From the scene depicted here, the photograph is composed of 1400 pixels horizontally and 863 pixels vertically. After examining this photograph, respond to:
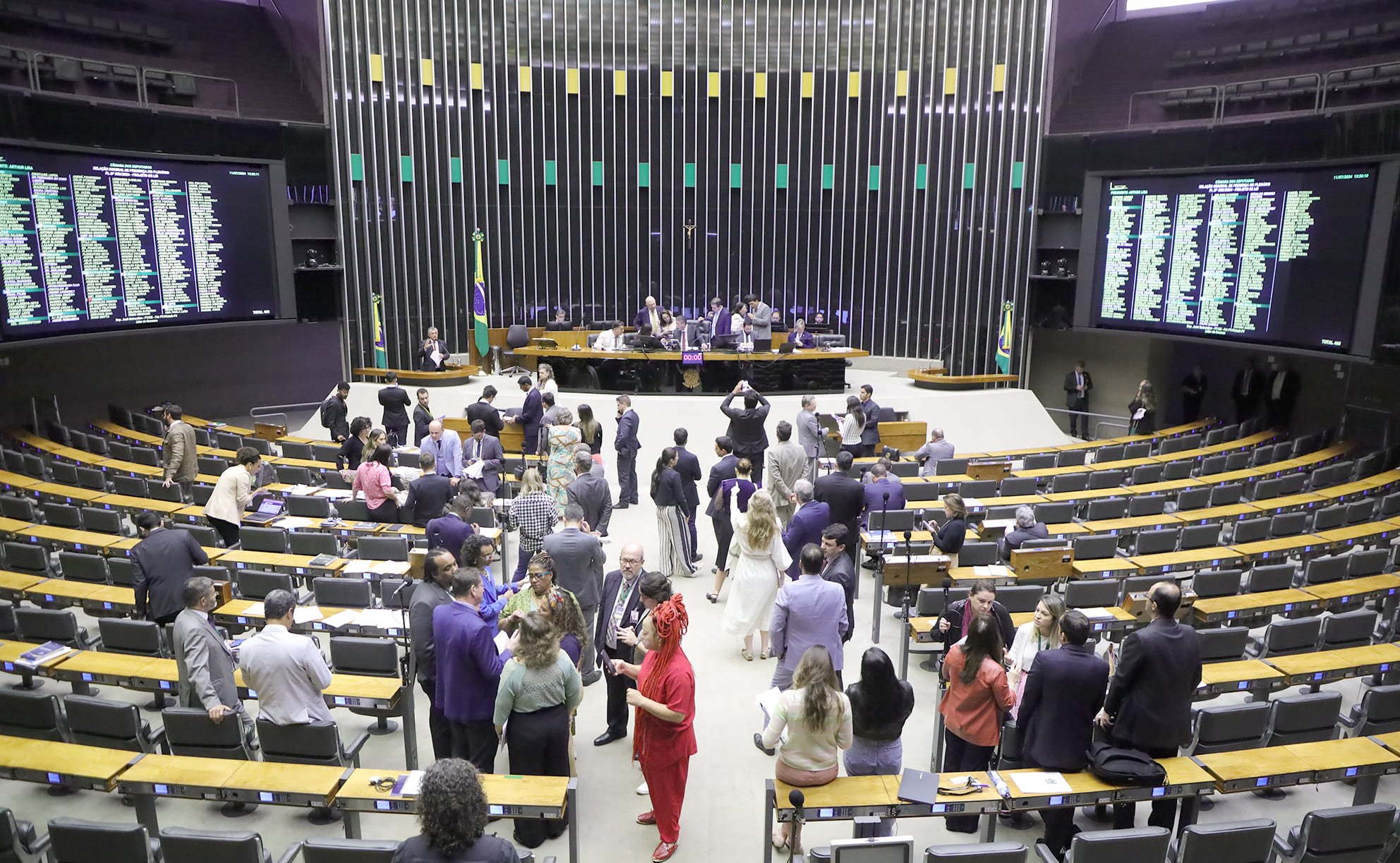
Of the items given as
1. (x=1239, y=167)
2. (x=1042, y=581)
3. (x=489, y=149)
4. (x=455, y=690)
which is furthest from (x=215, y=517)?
(x=1239, y=167)

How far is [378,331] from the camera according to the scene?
1702 cm

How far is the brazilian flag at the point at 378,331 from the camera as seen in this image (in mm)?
16922

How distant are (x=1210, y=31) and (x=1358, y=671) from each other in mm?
14081

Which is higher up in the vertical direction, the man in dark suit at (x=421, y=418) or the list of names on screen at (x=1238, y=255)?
the list of names on screen at (x=1238, y=255)

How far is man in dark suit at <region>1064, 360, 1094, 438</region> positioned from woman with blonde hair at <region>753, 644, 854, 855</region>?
13784mm

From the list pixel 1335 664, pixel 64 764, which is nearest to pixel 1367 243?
pixel 1335 664

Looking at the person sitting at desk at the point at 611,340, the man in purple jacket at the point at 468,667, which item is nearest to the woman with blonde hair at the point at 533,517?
the man in purple jacket at the point at 468,667

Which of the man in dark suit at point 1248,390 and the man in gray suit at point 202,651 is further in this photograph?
the man in dark suit at point 1248,390

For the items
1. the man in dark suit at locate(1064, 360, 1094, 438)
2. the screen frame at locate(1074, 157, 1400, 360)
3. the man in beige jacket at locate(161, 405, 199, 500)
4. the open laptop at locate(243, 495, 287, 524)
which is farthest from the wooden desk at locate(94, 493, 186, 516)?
the man in dark suit at locate(1064, 360, 1094, 438)

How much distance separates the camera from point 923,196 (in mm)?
18172

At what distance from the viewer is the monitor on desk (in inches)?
141

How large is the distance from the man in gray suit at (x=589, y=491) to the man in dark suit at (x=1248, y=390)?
12.0m

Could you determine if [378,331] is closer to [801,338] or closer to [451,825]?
[801,338]

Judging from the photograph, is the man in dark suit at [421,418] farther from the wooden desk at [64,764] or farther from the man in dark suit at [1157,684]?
the man in dark suit at [1157,684]
